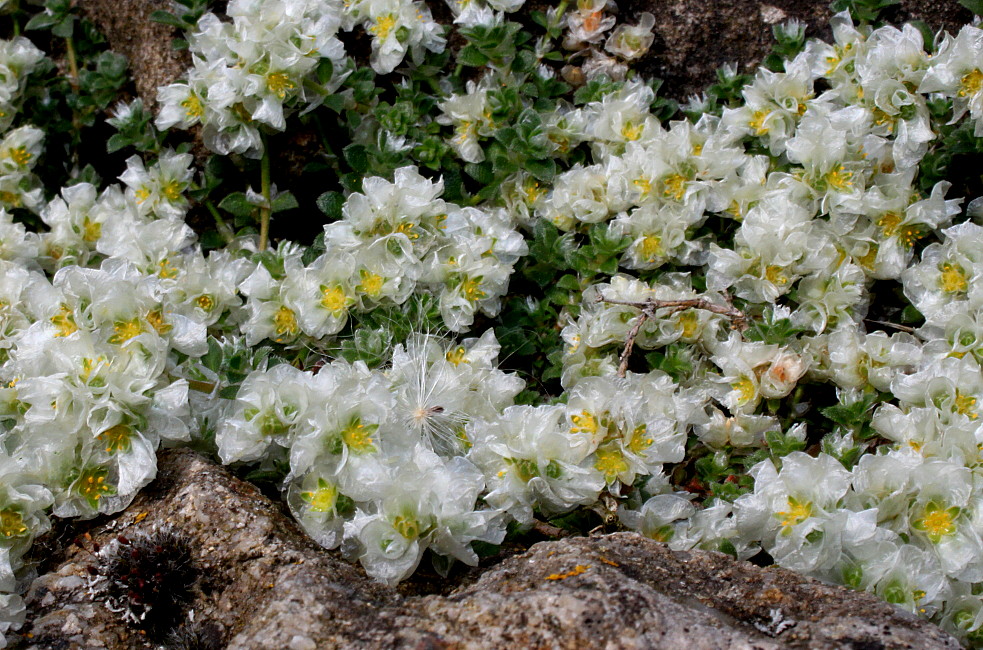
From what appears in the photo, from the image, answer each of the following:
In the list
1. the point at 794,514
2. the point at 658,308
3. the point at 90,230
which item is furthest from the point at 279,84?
the point at 794,514

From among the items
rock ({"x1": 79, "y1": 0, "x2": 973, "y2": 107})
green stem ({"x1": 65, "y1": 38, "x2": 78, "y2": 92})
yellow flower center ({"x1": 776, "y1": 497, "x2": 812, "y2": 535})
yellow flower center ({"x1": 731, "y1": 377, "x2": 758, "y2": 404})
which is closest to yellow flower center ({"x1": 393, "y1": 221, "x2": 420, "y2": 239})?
yellow flower center ({"x1": 731, "y1": 377, "x2": 758, "y2": 404})

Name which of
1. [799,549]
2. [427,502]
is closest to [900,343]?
[799,549]

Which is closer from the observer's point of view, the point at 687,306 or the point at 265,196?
the point at 687,306

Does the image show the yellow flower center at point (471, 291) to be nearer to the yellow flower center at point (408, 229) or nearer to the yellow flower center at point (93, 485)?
the yellow flower center at point (408, 229)

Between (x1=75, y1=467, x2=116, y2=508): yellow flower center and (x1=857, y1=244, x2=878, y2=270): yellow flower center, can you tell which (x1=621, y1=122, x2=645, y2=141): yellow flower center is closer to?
(x1=857, y1=244, x2=878, y2=270): yellow flower center

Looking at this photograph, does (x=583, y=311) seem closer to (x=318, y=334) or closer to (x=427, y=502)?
(x=318, y=334)

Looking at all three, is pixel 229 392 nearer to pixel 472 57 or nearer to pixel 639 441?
pixel 639 441

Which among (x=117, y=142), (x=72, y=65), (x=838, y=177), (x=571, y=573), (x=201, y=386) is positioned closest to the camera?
(x=571, y=573)

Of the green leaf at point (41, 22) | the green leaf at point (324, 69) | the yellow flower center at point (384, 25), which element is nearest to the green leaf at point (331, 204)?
the green leaf at point (324, 69)
